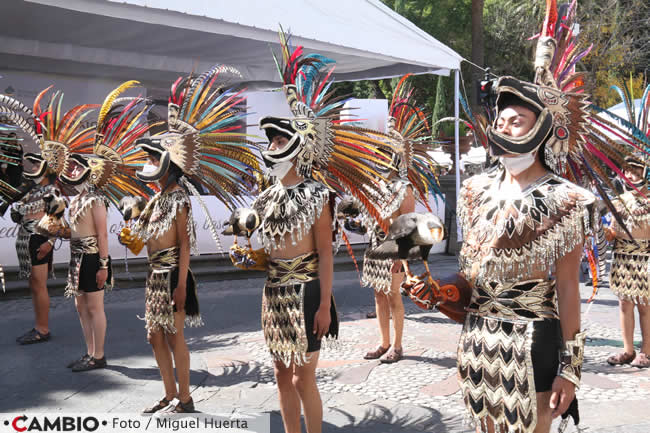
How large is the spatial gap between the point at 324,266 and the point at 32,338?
4.76 m

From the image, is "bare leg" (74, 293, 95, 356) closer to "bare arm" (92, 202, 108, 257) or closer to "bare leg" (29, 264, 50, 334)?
"bare arm" (92, 202, 108, 257)

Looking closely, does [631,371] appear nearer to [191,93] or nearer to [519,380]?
[519,380]

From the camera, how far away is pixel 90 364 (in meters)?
5.79

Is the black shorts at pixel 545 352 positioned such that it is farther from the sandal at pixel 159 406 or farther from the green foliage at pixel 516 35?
the green foliage at pixel 516 35

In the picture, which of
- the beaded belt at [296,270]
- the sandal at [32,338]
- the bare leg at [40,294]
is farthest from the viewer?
the bare leg at [40,294]

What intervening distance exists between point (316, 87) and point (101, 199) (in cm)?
302

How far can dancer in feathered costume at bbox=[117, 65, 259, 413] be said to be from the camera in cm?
451

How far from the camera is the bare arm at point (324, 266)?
3.57 m

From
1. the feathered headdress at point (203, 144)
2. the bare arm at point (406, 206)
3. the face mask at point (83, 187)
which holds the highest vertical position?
the feathered headdress at point (203, 144)

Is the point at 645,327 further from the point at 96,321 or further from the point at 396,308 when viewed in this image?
the point at 96,321

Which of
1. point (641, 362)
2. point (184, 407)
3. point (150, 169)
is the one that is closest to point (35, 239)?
point (150, 169)

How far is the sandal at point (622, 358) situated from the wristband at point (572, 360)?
387 cm

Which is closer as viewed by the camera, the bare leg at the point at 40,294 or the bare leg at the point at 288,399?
the bare leg at the point at 288,399

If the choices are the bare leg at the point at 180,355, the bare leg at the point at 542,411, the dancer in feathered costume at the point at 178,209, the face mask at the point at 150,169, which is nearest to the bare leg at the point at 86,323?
the dancer in feathered costume at the point at 178,209
